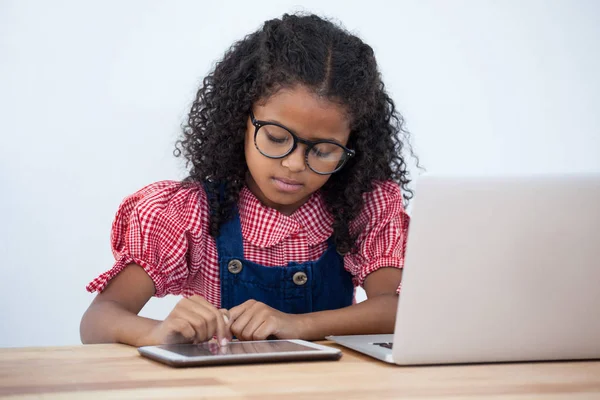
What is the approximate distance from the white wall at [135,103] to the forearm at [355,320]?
3.28 ft

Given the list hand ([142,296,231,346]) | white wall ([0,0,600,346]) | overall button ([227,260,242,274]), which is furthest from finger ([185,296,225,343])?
white wall ([0,0,600,346])

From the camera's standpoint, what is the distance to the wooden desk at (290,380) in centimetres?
67

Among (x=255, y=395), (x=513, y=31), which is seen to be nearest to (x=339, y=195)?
(x=255, y=395)

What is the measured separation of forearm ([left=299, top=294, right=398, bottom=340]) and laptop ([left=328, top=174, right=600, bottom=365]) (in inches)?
15.1

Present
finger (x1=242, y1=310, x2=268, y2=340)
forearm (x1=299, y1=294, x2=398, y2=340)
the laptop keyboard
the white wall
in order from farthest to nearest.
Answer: the white wall → forearm (x1=299, y1=294, x2=398, y2=340) → finger (x1=242, y1=310, x2=268, y2=340) → the laptop keyboard

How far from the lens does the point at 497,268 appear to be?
0.78 m

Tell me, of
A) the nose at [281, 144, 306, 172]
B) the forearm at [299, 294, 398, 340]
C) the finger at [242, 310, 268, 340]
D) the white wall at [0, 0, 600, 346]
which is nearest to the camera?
the finger at [242, 310, 268, 340]

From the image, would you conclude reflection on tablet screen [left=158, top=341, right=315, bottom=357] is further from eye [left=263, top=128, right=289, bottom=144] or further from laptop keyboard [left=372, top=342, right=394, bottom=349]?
eye [left=263, top=128, right=289, bottom=144]

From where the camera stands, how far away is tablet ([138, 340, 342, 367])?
0.80 metres

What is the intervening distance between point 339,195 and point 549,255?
0.84m

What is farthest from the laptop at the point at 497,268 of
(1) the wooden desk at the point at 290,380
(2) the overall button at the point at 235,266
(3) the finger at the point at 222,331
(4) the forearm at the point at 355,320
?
(2) the overall button at the point at 235,266

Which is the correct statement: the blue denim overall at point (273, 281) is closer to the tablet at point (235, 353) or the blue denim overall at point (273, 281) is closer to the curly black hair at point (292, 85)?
the curly black hair at point (292, 85)

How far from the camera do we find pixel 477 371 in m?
0.79

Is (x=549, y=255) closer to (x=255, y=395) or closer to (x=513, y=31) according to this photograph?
(x=255, y=395)
